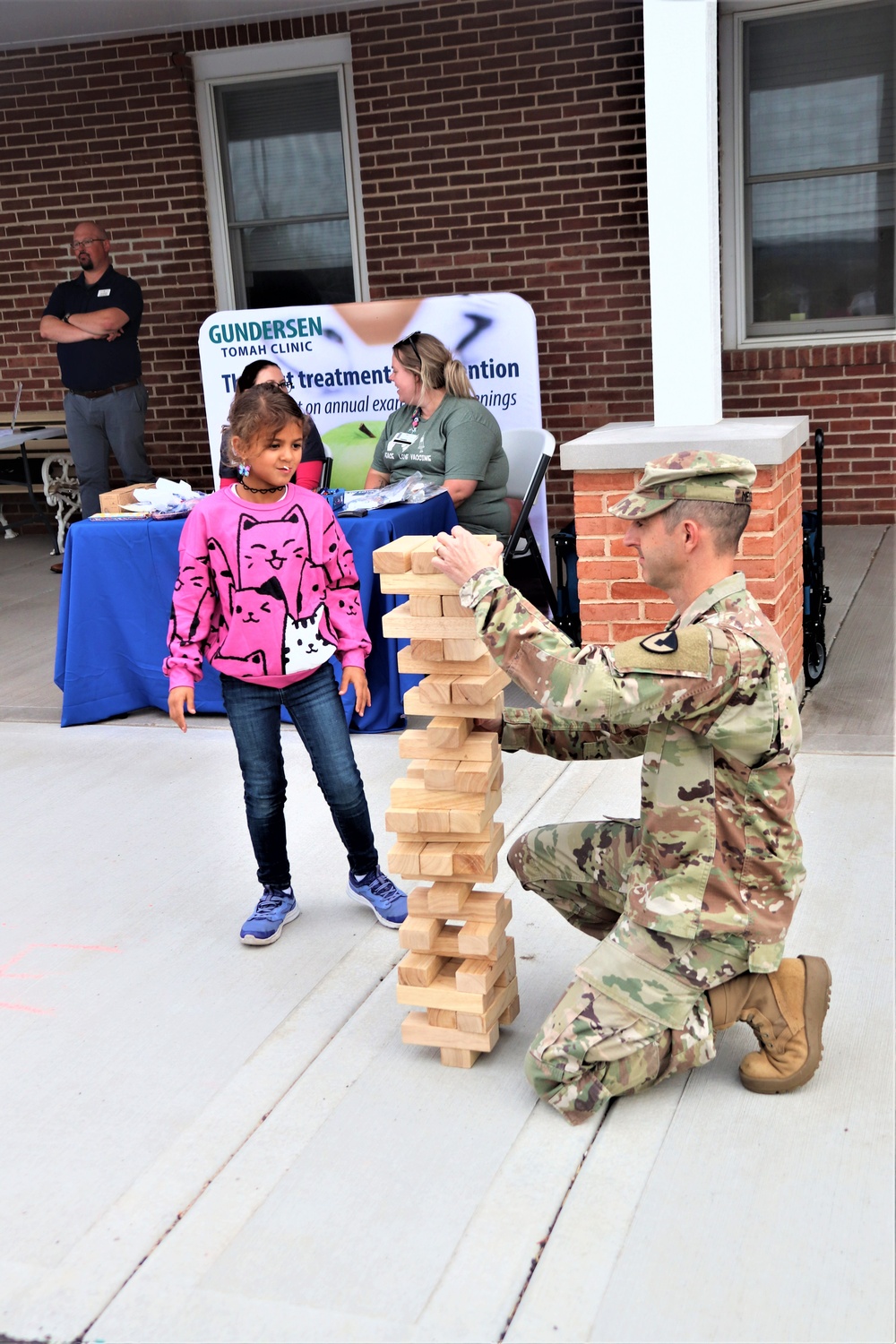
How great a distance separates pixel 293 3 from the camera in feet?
27.2

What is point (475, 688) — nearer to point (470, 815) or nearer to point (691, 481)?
point (470, 815)

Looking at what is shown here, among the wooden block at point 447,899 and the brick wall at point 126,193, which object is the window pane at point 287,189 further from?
the wooden block at point 447,899

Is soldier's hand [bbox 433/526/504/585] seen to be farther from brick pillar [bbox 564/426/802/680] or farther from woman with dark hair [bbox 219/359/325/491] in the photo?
woman with dark hair [bbox 219/359/325/491]

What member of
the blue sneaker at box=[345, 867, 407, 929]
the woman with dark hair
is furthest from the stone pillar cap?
the blue sneaker at box=[345, 867, 407, 929]

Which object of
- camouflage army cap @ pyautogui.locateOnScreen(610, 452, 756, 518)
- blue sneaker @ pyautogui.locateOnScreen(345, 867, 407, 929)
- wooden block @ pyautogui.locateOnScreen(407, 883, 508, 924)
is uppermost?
camouflage army cap @ pyautogui.locateOnScreen(610, 452, 756, 518)

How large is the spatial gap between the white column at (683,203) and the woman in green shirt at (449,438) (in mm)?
1116

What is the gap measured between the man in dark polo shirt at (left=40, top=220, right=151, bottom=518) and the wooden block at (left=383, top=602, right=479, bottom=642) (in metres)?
5.65

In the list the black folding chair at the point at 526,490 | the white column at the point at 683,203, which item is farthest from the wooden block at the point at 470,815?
the black folding chair at the point at 526,490

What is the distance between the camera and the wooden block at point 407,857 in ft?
9.33

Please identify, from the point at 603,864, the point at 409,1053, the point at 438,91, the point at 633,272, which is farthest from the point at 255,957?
the point at 438,91

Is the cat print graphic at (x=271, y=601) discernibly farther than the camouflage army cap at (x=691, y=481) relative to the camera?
Yes

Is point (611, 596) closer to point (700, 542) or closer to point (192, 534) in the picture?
point (192, 534)

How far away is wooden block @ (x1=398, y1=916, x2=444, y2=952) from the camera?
9.40 ft

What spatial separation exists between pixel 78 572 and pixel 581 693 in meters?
3.58
